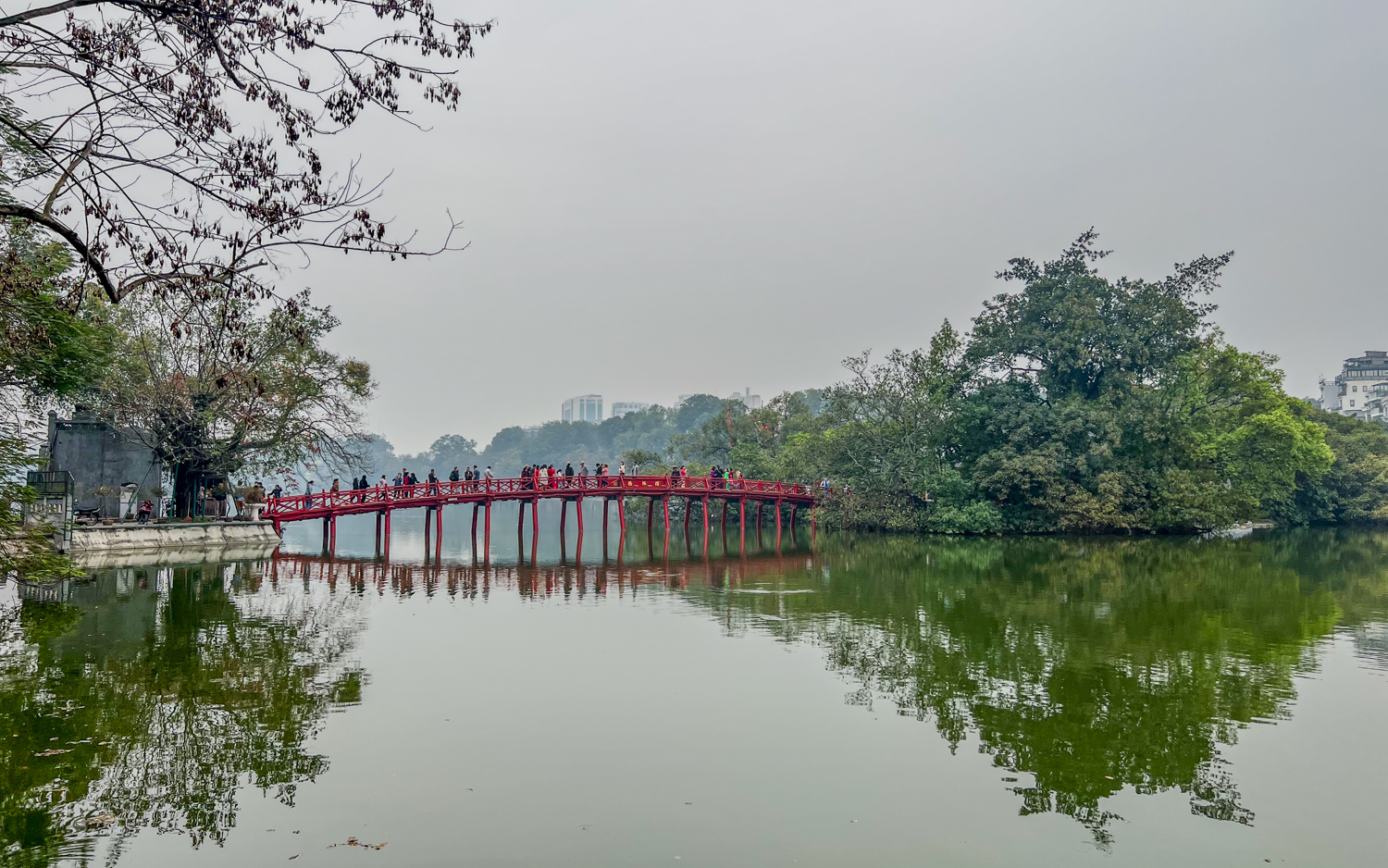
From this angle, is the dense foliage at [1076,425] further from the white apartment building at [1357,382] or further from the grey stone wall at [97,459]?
the white apartment building at [1357,382]

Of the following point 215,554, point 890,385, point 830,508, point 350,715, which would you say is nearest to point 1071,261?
point 890,385

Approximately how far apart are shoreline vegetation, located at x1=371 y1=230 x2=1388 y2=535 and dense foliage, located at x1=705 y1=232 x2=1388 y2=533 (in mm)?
61

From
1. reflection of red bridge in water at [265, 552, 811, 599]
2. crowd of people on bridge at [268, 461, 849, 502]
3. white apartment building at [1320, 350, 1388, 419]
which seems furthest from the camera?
white apartment building at [1320, 350, 1388, 419]

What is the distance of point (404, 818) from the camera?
6.50 meters

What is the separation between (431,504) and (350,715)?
19830mm

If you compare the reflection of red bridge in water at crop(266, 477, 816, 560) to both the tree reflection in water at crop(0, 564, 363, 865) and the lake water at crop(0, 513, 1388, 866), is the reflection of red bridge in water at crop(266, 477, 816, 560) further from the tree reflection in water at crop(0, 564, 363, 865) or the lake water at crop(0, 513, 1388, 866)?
the tree reflection in water at crop(0, 564, 363, 865)

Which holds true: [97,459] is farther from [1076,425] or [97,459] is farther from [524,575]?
[1076,425]

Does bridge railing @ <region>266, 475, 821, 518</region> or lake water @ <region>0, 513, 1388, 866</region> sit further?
bridge railing @ <region>266, 475, 821, 518</region>

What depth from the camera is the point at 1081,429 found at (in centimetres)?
3188

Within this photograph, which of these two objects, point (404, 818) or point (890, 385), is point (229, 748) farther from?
point (890, 385)

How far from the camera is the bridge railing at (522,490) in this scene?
2638 centimetres

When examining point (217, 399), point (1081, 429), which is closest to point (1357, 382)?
point (1081, 429)

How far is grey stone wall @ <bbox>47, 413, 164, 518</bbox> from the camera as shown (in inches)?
916

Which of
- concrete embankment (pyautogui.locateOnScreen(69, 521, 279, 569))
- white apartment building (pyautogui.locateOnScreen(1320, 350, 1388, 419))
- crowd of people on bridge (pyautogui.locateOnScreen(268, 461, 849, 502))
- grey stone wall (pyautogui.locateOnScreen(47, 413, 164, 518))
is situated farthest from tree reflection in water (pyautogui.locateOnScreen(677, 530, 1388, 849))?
white apartment building (pyautogui.locateOnScreen(1320, 350, 1388, 419))
